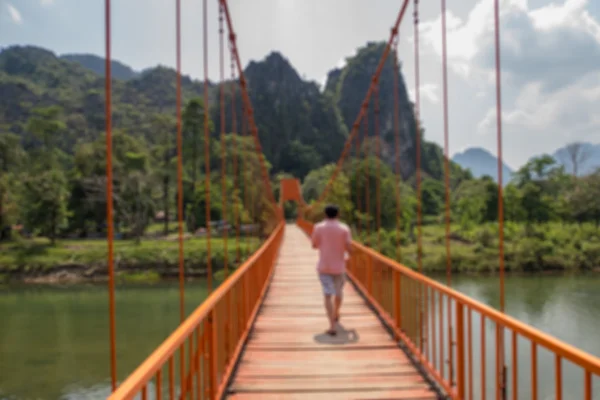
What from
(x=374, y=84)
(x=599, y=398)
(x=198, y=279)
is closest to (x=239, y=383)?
(x=374, y=84)

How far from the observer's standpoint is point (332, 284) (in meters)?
4.45

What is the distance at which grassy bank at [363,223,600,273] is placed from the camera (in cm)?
2995

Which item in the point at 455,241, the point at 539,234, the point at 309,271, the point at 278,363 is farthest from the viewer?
the point at 455,241

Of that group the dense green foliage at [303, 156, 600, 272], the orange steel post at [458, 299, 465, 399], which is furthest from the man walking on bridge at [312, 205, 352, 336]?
the dense green foliage at [303, 156, 600, 272]

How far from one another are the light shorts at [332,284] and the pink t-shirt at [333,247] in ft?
0.21

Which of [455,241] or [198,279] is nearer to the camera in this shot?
[198,279]

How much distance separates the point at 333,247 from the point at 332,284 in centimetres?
34

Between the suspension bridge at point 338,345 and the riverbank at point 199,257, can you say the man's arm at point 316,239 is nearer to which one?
the suspension bridge at point 338,345

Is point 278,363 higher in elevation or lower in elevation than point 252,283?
lower

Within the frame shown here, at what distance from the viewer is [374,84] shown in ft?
37.3

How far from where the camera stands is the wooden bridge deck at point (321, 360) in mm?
3148

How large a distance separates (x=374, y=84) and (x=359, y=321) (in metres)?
7.45

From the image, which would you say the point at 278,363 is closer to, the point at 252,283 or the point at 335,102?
the point at 252,283

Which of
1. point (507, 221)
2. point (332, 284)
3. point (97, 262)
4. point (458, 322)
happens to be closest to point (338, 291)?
point (332, 284)
